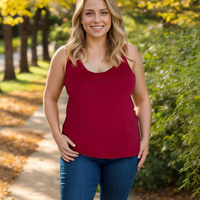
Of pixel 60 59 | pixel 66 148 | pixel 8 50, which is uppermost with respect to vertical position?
pixel 60 59

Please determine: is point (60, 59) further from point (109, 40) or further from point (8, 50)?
point (8, 50)

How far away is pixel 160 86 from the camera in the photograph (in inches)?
138

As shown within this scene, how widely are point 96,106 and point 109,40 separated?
1.69 ft

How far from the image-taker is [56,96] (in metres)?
2.32

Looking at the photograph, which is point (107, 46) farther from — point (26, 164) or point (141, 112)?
point (26, 164)

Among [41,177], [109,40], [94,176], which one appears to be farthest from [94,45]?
[41,177]

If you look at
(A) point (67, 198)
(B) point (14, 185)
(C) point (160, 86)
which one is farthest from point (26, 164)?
(A) point (67, 198)

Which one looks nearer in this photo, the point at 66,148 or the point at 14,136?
the point at 66,148

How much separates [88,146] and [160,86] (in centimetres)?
162

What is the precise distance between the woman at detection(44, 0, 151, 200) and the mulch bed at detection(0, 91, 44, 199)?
2.35 meters

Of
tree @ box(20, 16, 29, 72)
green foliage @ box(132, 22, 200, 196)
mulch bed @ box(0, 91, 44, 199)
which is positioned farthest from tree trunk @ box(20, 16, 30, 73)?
green foliage @ box(132, 22, 200, 196)

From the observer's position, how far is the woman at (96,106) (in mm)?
2100

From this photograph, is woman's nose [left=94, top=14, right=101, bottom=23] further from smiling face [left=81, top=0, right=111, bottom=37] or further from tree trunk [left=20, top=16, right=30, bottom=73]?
tree trunk [left=20, top=16, right=30, bottom=73]

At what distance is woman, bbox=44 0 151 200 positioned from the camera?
2.10 metres
